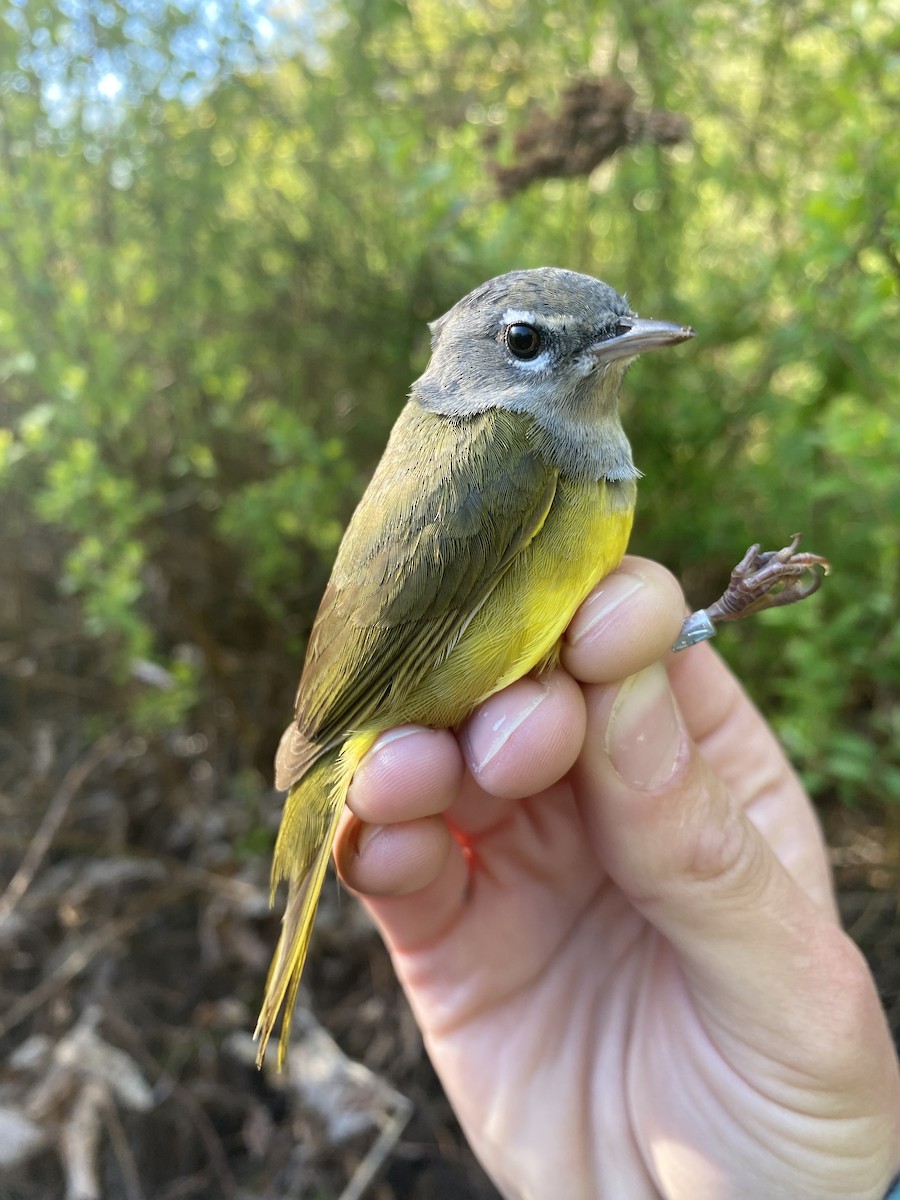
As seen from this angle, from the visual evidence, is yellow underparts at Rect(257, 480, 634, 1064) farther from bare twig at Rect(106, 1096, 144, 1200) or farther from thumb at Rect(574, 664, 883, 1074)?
bare twig at Rect(106, 1096, 144, 1200)

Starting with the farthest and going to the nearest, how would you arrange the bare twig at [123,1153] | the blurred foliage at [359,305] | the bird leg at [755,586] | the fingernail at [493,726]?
the bare twig at [123,1153]
the blurred foliage at [359,305]
the bird leg at [755,586]
the fingernail at [493,726]

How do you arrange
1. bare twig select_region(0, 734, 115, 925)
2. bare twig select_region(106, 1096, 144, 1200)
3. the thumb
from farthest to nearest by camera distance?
bare twig select_region(0, 734, 115, 925)
bare twig select_region(106, 1096, 144, 1200)
the thumb

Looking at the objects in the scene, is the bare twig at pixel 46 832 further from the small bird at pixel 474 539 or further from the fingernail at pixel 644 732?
the fingernail at pixel 644 732

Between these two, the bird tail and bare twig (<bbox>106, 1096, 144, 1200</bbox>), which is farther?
bare twig (<bbox>106, 1096, 144, 1200</bbox>)

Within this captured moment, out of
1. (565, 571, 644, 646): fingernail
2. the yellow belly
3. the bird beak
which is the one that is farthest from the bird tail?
the bird beak

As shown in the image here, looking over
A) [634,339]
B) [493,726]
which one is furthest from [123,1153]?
[634,339]

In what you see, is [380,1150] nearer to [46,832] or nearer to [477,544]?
[46,832]

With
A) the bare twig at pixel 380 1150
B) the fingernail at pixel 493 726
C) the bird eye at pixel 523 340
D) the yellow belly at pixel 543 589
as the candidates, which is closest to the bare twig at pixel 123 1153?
the bare twig at pixel 380 1150
